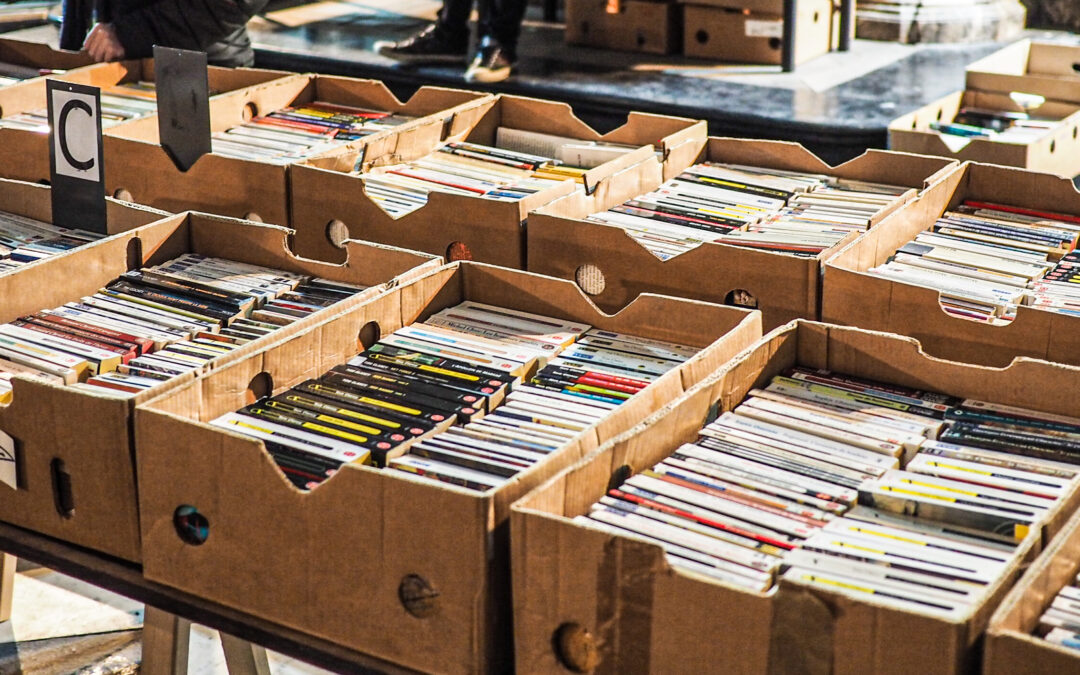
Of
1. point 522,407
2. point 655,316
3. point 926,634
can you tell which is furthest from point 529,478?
point 655,316

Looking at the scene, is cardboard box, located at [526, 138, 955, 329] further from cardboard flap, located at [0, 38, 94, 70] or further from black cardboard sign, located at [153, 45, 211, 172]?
cardboard flap, located at [0, 38, 94, 70]

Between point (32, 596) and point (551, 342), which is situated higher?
point (551, 342)

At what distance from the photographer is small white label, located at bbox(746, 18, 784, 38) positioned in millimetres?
4652

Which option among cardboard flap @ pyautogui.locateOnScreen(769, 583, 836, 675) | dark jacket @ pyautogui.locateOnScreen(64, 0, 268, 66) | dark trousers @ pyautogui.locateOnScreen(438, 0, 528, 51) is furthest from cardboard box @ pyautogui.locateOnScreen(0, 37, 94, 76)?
cardboard flap @ pyautogui.locateOnScreen(769, 583, 836, 675)

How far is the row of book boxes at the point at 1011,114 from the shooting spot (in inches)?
105

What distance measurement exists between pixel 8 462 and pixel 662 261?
1028 millimetres

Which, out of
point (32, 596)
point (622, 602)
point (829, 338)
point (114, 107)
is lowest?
point (32, 596)

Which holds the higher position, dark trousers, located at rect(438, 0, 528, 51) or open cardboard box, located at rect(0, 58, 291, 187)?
dark trousers, located at rect(438, 0, 528, 51)

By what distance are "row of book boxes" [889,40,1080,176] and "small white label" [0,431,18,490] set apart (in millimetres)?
1915

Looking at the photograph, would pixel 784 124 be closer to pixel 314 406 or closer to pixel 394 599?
pixel 314 406

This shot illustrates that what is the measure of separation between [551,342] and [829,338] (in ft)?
1.25

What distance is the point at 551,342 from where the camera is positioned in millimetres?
1833

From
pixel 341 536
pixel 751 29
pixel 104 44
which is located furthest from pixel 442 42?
pixel 341 536

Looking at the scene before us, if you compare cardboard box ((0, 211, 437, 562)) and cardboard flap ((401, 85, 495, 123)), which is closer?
cardboard box ((0, 211, 437, 562))
